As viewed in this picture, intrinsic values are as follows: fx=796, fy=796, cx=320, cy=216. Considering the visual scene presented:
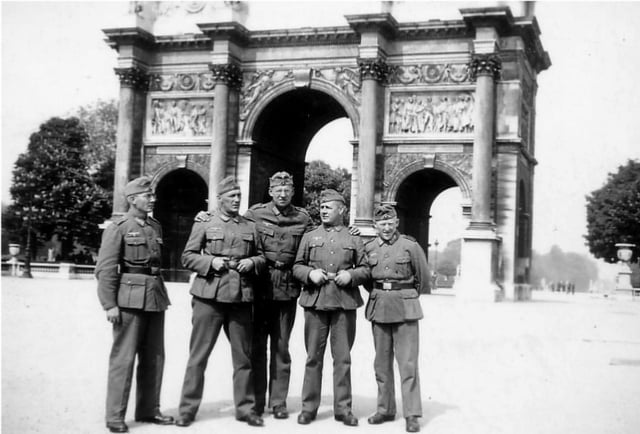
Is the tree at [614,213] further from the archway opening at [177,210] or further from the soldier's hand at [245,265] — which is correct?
the soldier's hand at [245,265]

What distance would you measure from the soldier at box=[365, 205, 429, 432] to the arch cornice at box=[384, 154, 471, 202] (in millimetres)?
17943

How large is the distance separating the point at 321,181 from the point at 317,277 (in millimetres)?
46918

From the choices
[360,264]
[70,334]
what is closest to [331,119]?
[70,334]

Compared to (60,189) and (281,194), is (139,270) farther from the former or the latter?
(60,189)

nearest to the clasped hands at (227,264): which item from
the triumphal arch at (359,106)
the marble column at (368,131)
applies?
the triumphal arch at (359,106)

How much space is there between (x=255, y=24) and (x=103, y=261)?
72.3ft

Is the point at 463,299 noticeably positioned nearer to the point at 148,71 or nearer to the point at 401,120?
the point at 401,120

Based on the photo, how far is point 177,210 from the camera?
30250 mm

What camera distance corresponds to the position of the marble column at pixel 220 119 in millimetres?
27188

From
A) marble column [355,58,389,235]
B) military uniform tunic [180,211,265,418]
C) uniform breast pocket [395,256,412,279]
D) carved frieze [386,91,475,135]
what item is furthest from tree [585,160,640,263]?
military uniform tunic [180,211,265,418]

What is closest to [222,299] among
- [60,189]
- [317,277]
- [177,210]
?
[317,277]

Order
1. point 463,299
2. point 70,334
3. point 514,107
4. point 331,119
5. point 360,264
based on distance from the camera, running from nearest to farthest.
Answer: point 360,264 → point 70,334 → point 463,299 → point 514,107 → point 331,119

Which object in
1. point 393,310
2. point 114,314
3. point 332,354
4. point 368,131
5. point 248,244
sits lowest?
point 332,354

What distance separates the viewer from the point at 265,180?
28453 millimetres
